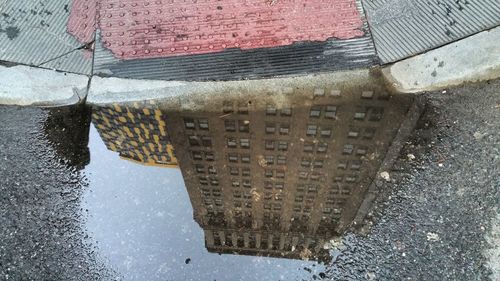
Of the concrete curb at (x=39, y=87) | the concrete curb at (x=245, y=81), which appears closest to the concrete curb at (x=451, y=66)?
the concrete curb at (x=245, y=81)

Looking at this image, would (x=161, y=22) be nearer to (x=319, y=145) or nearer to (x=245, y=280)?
(x=319, y=145)

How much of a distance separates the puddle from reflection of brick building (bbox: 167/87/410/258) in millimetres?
10

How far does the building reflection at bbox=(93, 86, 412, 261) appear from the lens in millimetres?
4324

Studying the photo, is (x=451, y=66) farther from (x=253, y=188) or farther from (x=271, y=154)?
(x=253, y=188)

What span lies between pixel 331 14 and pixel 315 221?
279cm

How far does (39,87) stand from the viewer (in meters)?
5.38

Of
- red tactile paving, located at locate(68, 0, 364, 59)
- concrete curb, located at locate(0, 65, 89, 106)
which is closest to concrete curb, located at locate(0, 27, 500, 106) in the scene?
concrete curb, located at locate(0, 65, 89, 106)

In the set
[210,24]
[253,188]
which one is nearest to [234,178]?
[253,188]

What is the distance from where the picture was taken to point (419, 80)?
199 inches

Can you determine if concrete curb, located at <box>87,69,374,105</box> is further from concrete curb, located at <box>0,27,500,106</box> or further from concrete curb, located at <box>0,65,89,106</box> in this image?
concrete curb, located at <box>0,65,89,106</box>

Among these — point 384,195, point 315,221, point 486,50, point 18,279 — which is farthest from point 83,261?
point 486,50

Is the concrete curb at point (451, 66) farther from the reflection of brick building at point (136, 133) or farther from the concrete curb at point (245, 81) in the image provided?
the reflection of brick building at point (136, 133)

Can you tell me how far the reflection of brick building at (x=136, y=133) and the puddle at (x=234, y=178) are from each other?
11 mm

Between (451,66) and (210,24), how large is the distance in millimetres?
2864
